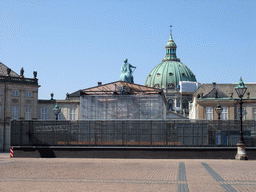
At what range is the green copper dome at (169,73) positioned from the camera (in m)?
185

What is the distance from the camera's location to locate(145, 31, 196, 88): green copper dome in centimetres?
18525

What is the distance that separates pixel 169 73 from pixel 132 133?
14804cm

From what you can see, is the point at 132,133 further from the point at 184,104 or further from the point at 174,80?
the point at 174,80

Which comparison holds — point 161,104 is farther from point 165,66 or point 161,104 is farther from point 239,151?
point 165,66

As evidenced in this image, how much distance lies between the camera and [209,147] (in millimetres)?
38219

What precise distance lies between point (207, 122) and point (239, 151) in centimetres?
477

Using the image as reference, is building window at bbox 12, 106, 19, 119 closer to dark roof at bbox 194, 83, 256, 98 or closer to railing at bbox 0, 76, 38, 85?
railing at bbox 0, 76, 38, 85

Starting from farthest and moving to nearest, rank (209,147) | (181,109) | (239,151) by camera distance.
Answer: (181,109) → (209,147) → (239,151)

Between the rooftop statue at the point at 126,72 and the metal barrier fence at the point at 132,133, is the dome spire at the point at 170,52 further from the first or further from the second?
the metal barrier fence at the point at 132,133

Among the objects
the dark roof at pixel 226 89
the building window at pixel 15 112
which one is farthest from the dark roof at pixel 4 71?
the dark roof at pixel 226 89

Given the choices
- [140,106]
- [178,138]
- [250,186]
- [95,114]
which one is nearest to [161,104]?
[140,106]

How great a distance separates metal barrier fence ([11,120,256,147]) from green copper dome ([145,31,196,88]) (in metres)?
144

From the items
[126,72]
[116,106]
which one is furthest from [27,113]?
[126,72]

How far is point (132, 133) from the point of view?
4000 cm
